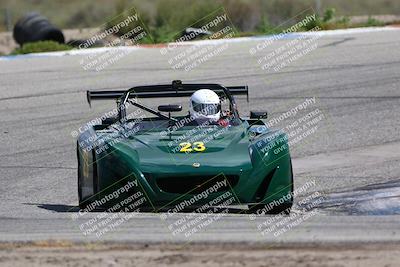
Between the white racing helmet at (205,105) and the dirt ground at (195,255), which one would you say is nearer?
the dirt ground at (195,255)

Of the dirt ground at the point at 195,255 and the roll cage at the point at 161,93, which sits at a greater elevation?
the roll cage at the point at 161,93

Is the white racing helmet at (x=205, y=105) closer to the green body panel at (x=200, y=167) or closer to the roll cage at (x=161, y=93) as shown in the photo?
the roll cage at (x=161, y=93)

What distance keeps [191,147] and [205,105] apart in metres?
1.20

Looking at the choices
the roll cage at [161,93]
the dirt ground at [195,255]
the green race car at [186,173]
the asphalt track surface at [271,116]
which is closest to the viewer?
the dirt ground at [195,255]

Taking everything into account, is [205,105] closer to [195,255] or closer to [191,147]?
[191,147]

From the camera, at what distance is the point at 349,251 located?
6.39m

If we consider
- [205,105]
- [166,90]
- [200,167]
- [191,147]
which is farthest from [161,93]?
[200,167]

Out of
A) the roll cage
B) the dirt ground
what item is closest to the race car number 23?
the roll cage

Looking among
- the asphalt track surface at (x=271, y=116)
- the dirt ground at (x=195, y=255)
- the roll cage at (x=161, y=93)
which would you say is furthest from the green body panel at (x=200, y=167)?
the dirt ground at (x=195, y=255)

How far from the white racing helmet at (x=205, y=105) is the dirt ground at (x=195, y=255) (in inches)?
151

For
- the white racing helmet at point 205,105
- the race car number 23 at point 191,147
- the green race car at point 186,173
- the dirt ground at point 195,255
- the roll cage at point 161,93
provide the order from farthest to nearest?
the roll cage at point 161,93, the white racing helmet at point 205,105, the race car number 23 at point 191,147, the green race car at point 186,173, the dirt ground at point 195,255

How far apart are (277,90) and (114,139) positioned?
7692 millimetres

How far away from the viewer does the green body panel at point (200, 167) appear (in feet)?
28.7

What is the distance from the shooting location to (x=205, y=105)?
407 inches
